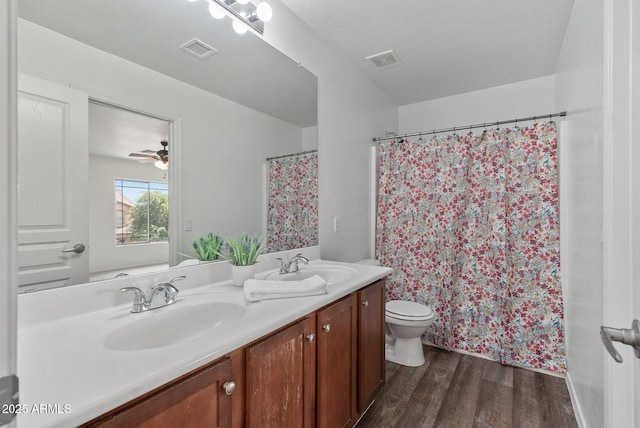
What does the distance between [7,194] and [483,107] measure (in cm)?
343

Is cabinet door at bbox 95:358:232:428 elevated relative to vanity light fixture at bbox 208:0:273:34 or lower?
lower

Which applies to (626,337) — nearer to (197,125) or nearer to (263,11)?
(197,125)

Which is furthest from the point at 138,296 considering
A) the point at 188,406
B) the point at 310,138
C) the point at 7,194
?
the point at 310,138

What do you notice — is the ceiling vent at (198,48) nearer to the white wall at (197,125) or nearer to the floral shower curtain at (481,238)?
the white wall at (197,125)

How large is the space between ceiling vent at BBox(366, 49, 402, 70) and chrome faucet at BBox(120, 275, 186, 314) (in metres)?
2.21

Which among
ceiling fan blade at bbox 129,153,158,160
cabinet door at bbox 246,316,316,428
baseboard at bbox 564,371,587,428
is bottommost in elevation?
baseboard at bbox 564,371,587,428

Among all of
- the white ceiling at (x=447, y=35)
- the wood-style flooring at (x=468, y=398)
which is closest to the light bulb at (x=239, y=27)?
the white ceiling at (x=447, y=35)

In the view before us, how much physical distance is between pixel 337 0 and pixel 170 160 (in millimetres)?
1381

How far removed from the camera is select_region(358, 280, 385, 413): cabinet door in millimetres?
1524

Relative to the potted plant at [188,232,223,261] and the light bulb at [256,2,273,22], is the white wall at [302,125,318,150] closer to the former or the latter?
the light bulb at [256,2,273,22]

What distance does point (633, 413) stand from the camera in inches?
28.1

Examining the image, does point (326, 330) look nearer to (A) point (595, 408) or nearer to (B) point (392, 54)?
(A) point (595, 408)

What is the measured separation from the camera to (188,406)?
2.34 ft

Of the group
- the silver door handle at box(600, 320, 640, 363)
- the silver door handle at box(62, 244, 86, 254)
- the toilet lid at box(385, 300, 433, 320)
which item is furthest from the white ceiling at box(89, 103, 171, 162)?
the toilet lid at box(385, 300, 433, 320)
